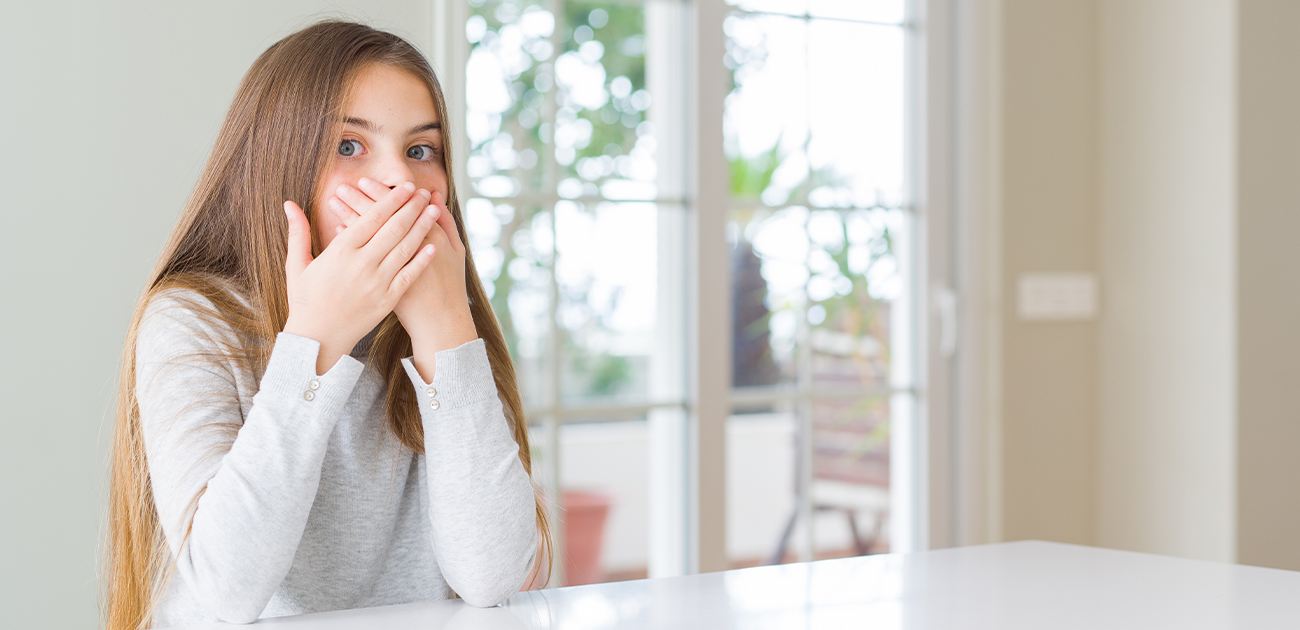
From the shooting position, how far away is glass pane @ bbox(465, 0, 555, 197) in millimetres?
2391

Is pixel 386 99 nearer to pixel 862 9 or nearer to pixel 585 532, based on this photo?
pixel 862 9

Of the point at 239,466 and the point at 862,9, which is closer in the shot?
the point at 239,466

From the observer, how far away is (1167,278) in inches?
112

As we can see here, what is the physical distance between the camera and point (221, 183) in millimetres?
1215

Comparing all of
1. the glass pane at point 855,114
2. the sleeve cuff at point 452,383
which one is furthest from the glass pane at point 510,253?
the sleeve cuff at point 452,383

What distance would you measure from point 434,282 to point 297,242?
13cm

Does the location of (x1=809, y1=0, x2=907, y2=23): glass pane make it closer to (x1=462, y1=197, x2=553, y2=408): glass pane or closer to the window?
the window

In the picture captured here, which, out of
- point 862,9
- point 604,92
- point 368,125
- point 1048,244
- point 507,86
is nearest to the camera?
point 368,125

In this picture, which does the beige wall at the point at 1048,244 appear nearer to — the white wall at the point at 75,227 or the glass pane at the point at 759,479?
the white wall at the point at 75,227

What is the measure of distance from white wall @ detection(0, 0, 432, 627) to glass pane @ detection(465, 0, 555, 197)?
1.71 ft

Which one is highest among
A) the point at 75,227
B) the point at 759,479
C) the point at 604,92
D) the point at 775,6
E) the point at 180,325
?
the point at 604,92

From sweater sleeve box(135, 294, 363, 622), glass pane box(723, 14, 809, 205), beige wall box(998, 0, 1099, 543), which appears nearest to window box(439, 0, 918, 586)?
glass pane box(723, 14, 809, 205)

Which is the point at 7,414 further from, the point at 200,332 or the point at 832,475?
the point at 832,475

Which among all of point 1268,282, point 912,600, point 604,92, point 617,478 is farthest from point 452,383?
point 604,92
